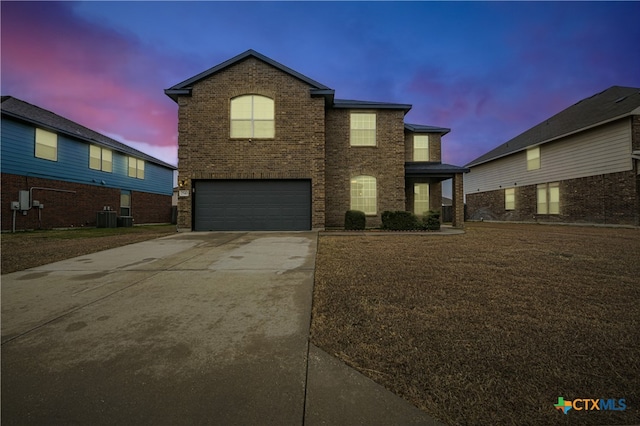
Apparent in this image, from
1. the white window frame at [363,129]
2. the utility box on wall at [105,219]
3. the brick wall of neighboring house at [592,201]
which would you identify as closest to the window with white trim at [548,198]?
the brick wall of neighboring house at [592,201]

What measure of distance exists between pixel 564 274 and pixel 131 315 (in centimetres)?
608

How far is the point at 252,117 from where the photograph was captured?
441 inches

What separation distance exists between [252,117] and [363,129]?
538cm

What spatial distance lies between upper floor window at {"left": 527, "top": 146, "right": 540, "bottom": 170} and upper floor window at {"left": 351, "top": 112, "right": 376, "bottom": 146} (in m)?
14.8

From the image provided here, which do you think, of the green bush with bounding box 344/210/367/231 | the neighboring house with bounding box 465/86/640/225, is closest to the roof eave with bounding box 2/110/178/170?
the green bush with bounding box 344/210/367/231

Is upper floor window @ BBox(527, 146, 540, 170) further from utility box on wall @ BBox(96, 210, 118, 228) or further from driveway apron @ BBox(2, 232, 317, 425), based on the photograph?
utility box on wall @ BBox(96, 210, 118, 228)

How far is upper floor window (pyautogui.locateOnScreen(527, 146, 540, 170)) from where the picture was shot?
19.5 meters

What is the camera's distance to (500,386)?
64.0 inches

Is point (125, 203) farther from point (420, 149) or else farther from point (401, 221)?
point (420, 149)

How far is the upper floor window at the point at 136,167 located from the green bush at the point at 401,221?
19.0 m

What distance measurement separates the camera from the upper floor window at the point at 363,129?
1306 centimetres

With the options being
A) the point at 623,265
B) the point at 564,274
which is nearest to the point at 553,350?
the point at 564,274

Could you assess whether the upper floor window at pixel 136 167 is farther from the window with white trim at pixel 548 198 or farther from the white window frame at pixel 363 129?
the window with white trim at pixel 548 198

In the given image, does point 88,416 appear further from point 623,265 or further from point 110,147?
point 110,147
